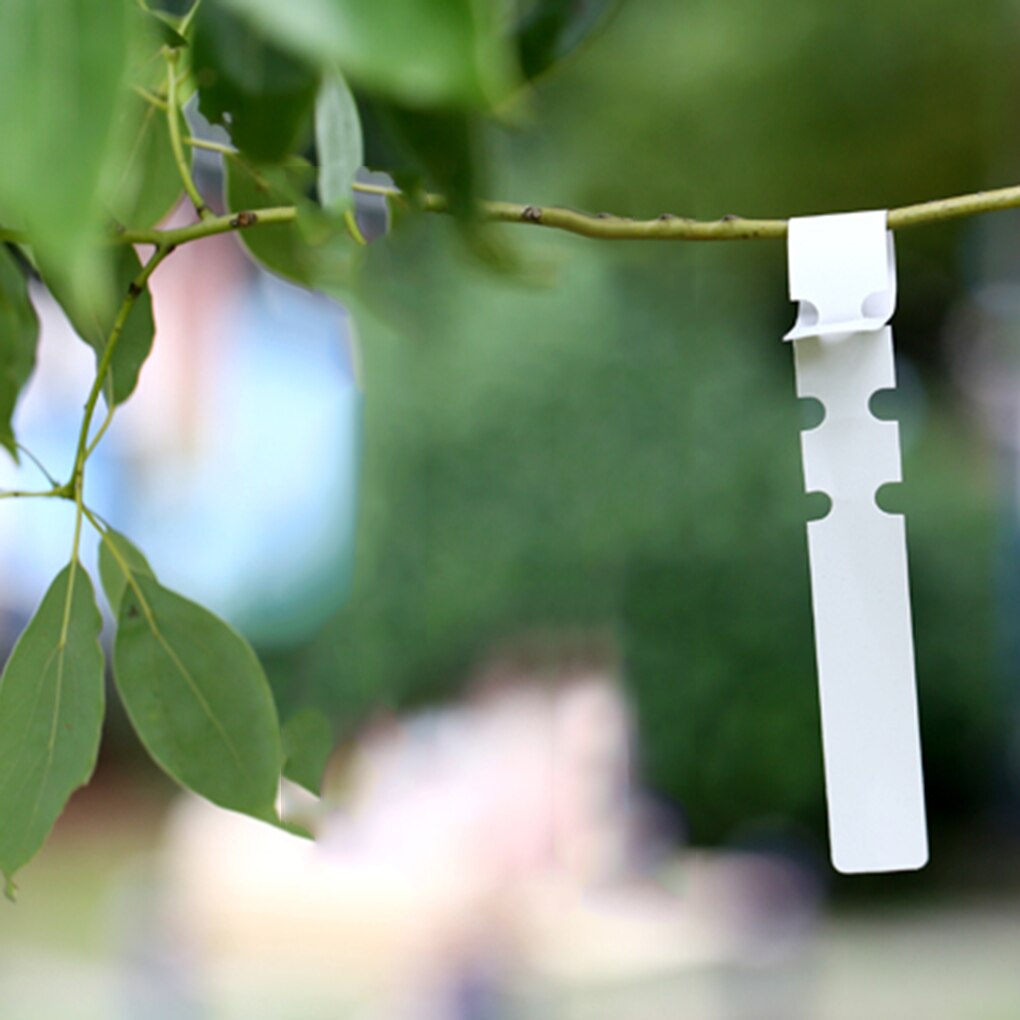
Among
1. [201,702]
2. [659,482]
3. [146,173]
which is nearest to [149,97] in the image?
[146,173]

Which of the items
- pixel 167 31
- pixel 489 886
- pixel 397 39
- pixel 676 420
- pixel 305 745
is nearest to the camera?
pixel 397 39

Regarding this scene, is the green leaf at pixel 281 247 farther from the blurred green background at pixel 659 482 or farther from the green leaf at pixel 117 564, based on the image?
the blurred green background at pixel 659 482

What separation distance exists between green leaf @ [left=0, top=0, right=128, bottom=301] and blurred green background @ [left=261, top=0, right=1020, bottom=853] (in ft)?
6.30

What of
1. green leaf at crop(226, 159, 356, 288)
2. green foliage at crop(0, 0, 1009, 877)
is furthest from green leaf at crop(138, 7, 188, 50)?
green foliage at crop(0, 0, 1009, 877)

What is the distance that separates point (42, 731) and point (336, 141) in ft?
0.53

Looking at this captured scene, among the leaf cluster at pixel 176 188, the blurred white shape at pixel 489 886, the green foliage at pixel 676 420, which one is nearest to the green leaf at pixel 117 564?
the leaf cluster at pixel 176 188

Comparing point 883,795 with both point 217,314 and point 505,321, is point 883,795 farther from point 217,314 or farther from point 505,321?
point 217,314

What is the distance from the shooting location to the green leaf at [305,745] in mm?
363

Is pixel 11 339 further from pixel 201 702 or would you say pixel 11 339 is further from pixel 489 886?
pixel 489 886

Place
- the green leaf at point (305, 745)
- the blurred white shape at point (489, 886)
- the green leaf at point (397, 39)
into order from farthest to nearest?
the blurred white shape at point (489, 886) → the green leaf at point (305, 745) → the green leaf at point (397, 39)

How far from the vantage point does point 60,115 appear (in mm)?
133

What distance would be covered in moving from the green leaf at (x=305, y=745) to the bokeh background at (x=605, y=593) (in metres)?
1.76

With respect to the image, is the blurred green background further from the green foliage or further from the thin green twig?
the thin green twig

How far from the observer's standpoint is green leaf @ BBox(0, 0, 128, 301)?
0.13 m
